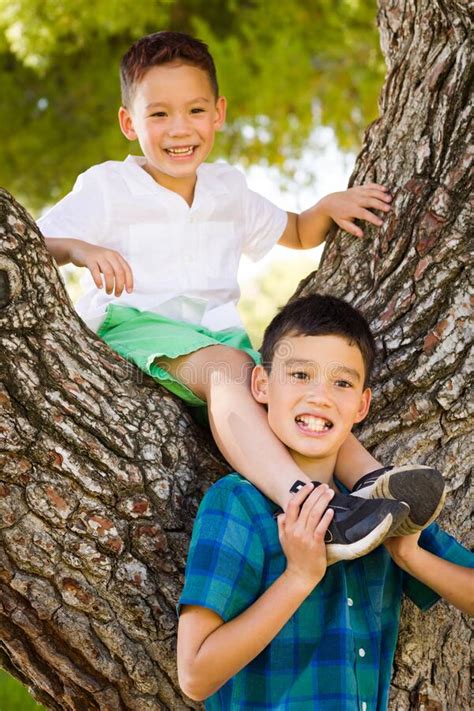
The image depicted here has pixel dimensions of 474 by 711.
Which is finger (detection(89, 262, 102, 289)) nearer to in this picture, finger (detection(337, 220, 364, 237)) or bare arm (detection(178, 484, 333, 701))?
finger (detection(337, 220, 364, 237))

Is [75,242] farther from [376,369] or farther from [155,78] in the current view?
[376,369]

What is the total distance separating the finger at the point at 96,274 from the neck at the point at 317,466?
66cm

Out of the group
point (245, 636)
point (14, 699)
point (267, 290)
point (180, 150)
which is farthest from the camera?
point (267, 290)

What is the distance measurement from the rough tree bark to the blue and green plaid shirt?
18cm

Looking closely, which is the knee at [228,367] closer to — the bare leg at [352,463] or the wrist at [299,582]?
the bare leg at [352,463]

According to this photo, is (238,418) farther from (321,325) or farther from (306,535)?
(306,535)

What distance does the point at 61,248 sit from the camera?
8.69ft

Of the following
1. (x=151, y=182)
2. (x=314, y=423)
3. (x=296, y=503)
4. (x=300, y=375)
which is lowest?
(x=296, y=503)

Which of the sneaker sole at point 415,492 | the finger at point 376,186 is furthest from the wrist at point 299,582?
the finger at point 376,186

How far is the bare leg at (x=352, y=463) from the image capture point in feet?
7.38

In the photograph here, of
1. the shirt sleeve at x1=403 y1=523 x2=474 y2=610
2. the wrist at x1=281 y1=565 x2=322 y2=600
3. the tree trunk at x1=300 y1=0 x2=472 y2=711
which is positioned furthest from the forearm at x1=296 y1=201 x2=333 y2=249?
the wrist at x1=281 y1=565 x2=322 y2=600

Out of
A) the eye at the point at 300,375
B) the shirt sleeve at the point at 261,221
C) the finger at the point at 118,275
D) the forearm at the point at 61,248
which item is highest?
the shirt sleeve at the point at 261,221

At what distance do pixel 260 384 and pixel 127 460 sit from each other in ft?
1.16

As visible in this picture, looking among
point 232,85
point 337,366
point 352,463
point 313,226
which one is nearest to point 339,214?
point 313,226
